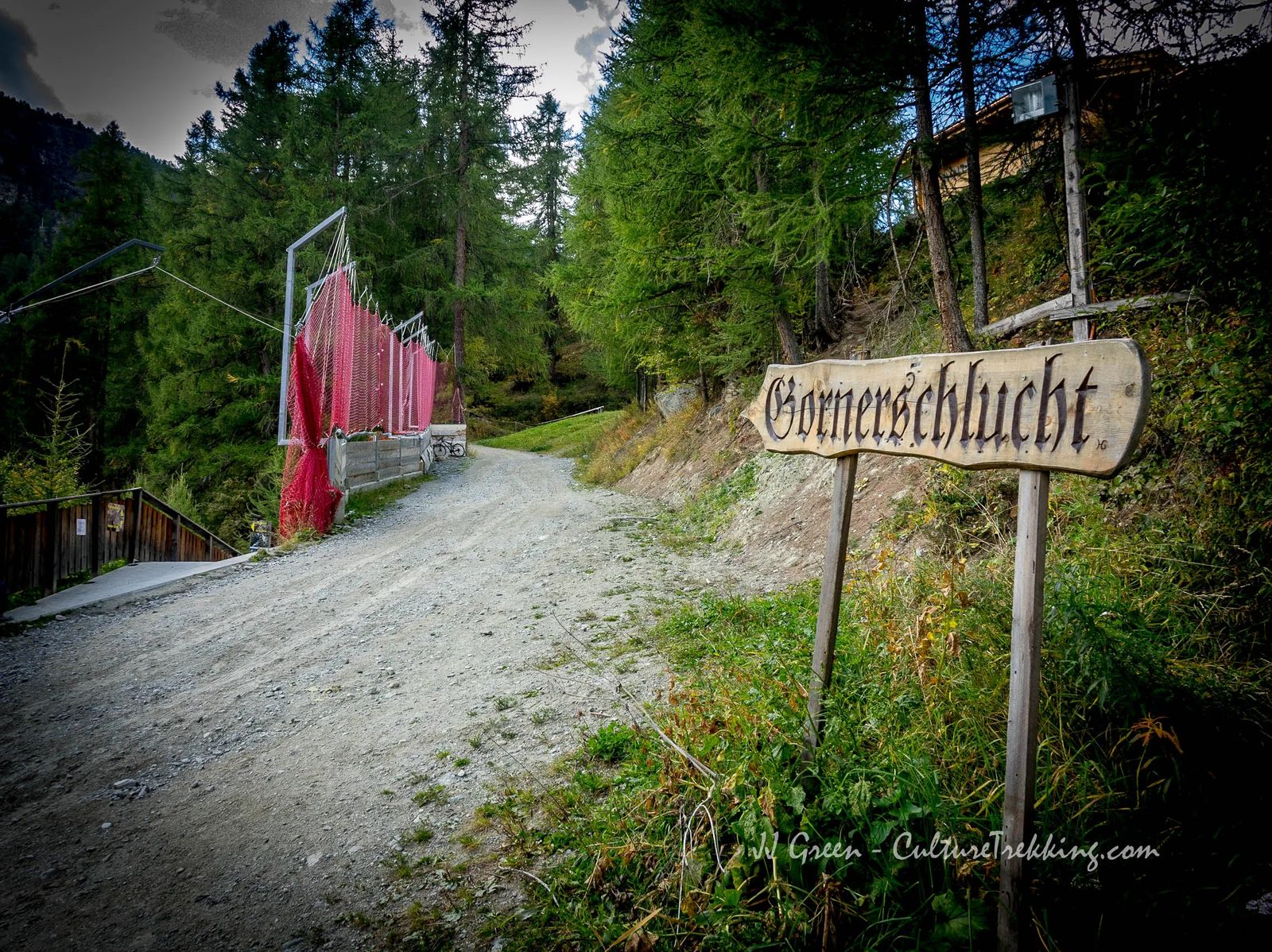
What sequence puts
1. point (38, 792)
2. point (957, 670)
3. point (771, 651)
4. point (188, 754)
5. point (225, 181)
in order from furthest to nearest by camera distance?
point (225, 181), point (771, 651), point (188, 754), point (38, 792), point (957, 670)

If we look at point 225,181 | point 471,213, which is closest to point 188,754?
point 225,181

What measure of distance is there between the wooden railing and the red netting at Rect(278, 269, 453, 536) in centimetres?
153

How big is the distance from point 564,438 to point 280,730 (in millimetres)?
23497

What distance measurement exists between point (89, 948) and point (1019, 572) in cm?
353

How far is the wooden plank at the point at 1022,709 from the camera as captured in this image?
1.54 m

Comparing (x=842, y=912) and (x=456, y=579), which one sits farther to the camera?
(x=456, y=579)

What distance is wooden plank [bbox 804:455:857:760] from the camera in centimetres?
237

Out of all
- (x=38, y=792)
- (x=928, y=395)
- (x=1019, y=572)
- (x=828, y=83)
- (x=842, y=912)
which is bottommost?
(x=38, y=792)

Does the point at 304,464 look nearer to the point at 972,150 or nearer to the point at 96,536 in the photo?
the point at 96,536

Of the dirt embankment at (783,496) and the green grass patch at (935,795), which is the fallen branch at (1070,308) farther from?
the green grass patch at (935,795)

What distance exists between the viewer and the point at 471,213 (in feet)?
69.8

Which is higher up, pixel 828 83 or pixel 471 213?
pixel 471 213

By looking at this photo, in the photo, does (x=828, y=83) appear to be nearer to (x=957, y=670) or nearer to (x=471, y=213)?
(x=957, y=670)

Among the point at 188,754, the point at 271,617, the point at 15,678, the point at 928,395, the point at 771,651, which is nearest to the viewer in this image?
the point at 928,395
